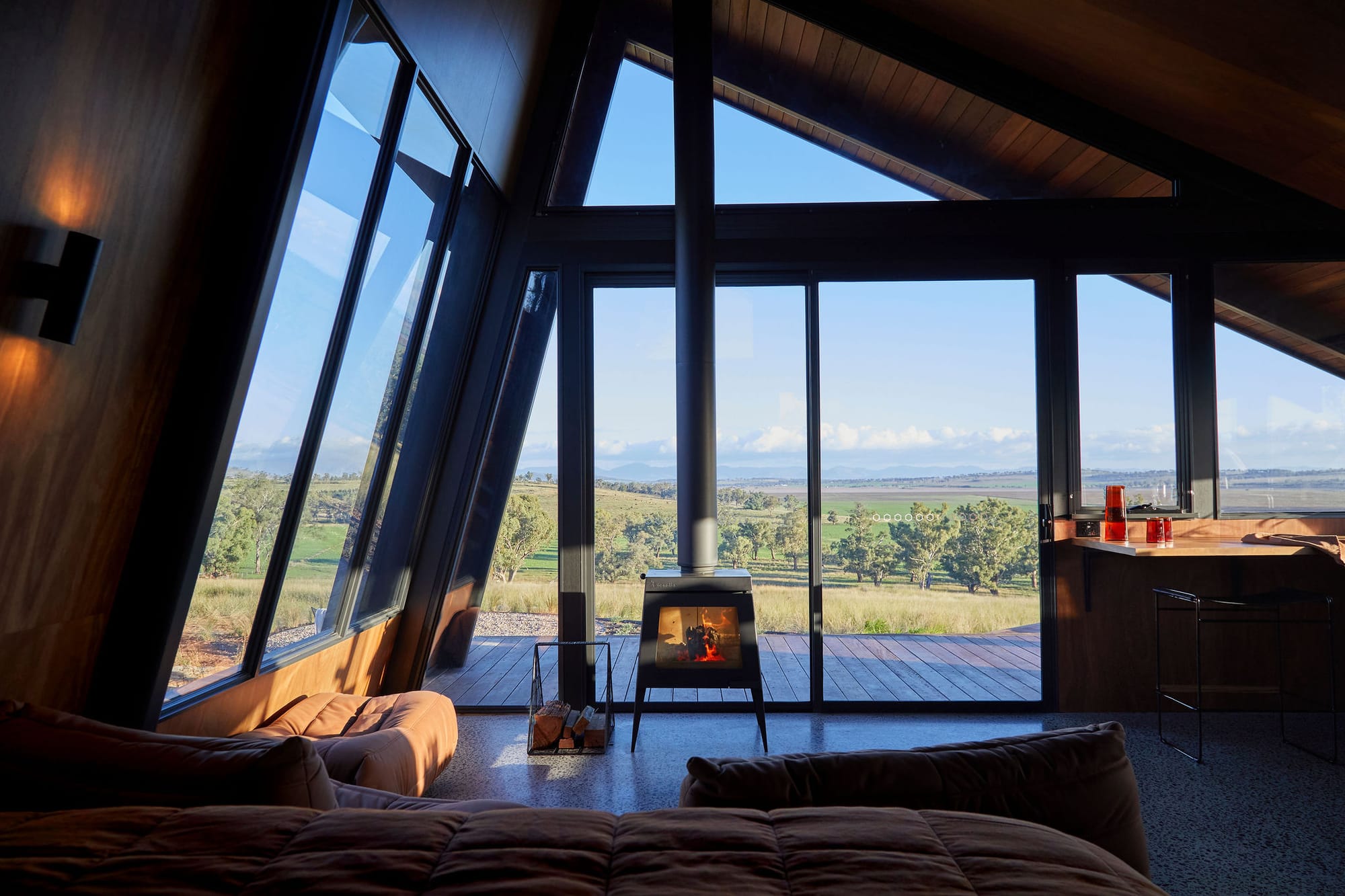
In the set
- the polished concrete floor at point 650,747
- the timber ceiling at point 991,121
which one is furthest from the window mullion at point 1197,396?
the polished concrete floor at point 650,747

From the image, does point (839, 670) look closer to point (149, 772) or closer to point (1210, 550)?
point (1210, 550)

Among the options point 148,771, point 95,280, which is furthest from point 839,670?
point 95,280

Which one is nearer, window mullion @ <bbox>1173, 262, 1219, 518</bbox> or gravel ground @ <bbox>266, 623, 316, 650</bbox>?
gravel ground @ <bbox>266, 623, 316, 650</bbox>

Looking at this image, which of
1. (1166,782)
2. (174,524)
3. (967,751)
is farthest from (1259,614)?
(174,524)

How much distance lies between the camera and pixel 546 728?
3826 millimetres

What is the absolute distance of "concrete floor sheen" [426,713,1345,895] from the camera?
8.70ft

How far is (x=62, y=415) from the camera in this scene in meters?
1.83

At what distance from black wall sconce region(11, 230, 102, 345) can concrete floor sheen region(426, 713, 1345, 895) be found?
2.26 metres

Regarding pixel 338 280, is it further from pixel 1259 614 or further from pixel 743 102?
pixel 1259 614

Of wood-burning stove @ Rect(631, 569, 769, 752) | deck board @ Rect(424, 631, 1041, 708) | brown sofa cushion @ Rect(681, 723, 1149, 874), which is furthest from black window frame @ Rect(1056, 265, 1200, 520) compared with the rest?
brown sofa cushion @ Rect(681, 723, 1149, 874)

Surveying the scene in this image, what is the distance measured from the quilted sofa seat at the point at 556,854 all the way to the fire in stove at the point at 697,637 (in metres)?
2.76

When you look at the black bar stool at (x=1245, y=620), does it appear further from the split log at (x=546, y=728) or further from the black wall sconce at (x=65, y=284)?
the black wall sconce at (x=65, y=284)

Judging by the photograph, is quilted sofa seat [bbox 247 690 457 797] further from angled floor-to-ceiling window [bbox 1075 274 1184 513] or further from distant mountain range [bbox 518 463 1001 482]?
angled floor-to-ceiling window [bbox 1075 274 1184 513]

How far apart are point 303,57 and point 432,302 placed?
1.58m
